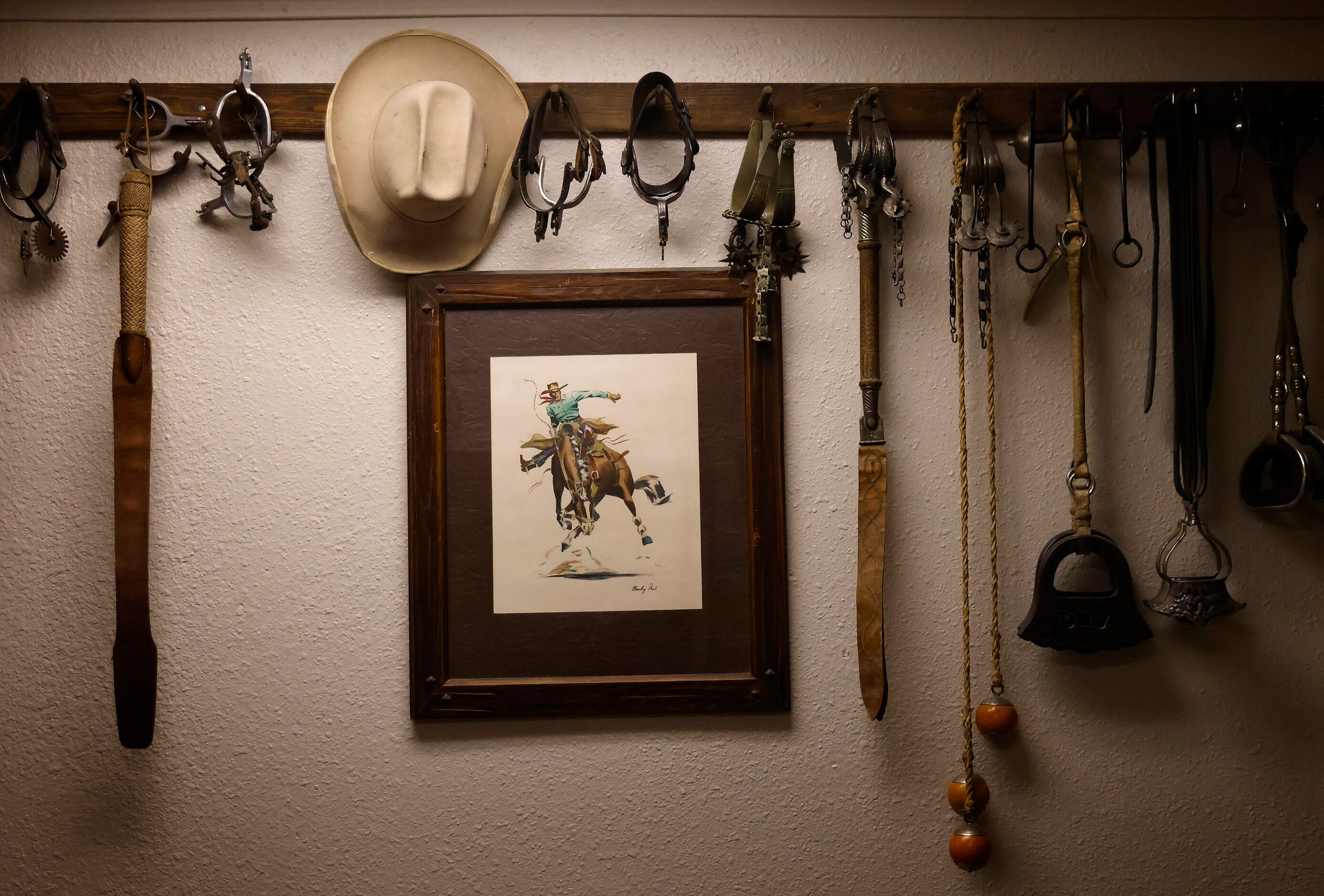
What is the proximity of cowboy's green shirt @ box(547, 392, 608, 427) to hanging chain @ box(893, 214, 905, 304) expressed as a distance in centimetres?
54

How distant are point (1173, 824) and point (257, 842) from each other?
63.2 inches

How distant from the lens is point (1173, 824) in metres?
1.40

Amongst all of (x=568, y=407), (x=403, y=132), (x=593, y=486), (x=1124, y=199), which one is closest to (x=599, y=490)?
(x=593, y=486)

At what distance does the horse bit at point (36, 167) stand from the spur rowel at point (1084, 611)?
1807mm

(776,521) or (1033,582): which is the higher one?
(776,521)

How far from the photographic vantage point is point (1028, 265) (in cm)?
143

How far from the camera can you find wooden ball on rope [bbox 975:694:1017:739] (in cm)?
134

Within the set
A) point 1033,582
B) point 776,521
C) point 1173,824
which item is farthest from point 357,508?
point 1173,824

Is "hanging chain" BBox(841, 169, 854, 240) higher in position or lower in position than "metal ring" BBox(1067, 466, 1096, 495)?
higher

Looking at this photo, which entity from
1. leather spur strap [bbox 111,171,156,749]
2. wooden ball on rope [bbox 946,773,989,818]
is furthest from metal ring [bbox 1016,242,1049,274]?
leather spur strap [bbox 111,171,156,749]

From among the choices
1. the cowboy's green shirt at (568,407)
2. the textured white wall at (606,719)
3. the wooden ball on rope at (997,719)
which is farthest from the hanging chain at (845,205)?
the wooden ball on rope at (997,719)

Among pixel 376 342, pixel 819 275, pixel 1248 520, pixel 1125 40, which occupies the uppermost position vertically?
pixel 1125 40

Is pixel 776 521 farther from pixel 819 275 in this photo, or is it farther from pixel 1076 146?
pixel 1076 146

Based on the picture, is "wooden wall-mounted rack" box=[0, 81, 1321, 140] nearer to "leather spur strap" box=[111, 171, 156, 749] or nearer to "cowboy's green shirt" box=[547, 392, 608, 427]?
"leather spur strap" box=[111, 171, 156, 749]
